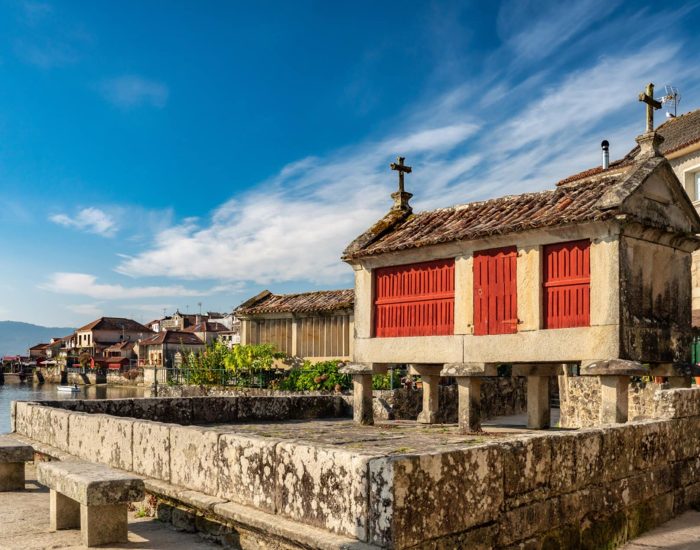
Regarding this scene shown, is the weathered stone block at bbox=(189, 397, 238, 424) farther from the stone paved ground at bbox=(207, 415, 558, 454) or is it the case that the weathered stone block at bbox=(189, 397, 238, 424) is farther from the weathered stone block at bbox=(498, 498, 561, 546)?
the weathered stone block at bbox=(498, 498, 561, 546)

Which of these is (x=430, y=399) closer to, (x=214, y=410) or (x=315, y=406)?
(x=315, y=406)

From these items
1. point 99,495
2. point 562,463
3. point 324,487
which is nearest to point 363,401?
point 562,463

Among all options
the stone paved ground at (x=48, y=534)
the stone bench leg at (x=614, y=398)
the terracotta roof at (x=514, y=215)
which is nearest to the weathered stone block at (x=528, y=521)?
the stone paved ground at (x=48, y=534)

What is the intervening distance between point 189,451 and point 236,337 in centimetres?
7305

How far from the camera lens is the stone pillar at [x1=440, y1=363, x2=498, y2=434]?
1066cm

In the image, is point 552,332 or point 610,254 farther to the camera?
point 552,332

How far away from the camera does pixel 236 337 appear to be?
257ft

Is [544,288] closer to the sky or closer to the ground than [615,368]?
closer to the sky

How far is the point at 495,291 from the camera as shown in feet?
34.6

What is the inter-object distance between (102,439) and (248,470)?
10.5 ft

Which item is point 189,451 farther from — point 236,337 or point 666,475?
point 236,337

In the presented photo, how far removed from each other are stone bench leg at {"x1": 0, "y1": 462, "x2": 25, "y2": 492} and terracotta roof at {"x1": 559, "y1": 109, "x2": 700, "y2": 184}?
21.5m

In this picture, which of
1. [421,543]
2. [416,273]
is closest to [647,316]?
[416,273]

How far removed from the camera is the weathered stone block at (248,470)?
5.34 metres
